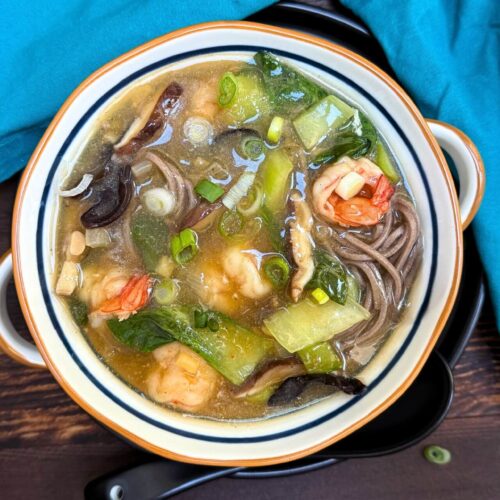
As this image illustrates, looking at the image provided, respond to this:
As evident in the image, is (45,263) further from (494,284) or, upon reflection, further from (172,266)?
(494,284)

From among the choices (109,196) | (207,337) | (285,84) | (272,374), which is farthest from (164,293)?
(285,84)

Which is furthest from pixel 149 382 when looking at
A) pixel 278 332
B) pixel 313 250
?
pixel 313 250

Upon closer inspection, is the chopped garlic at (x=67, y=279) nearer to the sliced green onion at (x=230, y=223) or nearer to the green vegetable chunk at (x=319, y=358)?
the sliced green onion at (x=230, y=223)

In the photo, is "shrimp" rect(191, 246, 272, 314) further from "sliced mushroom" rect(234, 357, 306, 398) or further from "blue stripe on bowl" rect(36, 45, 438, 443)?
"blue stripe on bowl" rect(36, 45, 438, 443)

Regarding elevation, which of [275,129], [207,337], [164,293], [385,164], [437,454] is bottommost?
[437,454]

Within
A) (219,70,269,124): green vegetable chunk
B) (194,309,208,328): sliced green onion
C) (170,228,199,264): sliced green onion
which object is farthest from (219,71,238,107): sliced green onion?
(194,309,208,328): sliced green onion

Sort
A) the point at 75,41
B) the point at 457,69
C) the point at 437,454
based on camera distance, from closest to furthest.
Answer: the point at 75,41 < the point at 457,69 < the point at 437,454

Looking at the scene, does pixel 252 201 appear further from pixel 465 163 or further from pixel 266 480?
pixel 266 480
